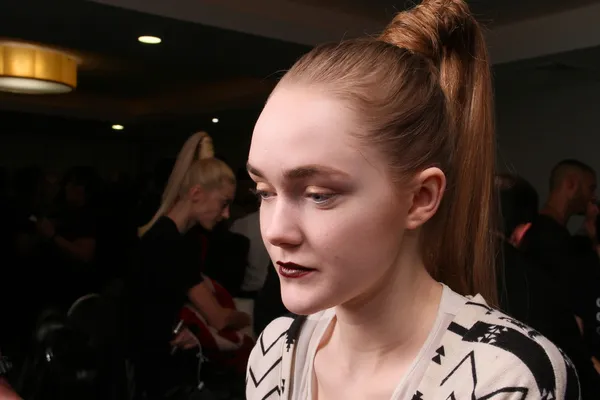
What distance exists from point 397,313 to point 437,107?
24 cm

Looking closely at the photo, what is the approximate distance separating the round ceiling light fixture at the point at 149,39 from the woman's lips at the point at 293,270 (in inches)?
99.4

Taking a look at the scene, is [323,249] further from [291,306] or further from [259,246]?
[259,246]

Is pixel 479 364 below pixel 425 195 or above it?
below

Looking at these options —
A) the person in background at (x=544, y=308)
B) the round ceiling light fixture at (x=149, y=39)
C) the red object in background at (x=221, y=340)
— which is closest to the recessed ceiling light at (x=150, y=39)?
the round ceiling light fixture at (x=149, y=39)

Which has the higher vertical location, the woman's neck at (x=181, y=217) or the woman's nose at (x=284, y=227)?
the woman's neck at (x=181, y=217)

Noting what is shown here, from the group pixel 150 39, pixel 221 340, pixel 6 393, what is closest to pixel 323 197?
pixel 6 393

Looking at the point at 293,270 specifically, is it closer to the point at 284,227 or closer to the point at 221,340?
the point at 284,227

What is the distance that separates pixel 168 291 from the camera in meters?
2.22

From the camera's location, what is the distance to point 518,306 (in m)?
1.63

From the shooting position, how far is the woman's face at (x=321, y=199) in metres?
0.73

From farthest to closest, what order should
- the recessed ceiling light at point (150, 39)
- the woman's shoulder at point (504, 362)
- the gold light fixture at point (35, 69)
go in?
the recessed ceiling light at point (150, 39) → the gold light fixture at point (35, 69) → the woman's shoulder at point (504, 362)

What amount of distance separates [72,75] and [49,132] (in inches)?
11.2

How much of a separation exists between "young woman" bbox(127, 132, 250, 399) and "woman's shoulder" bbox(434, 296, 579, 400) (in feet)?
5.05

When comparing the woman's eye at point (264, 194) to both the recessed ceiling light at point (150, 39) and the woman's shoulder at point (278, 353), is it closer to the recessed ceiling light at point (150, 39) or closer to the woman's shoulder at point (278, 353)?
the woman's shoulder at point (278, 353)
